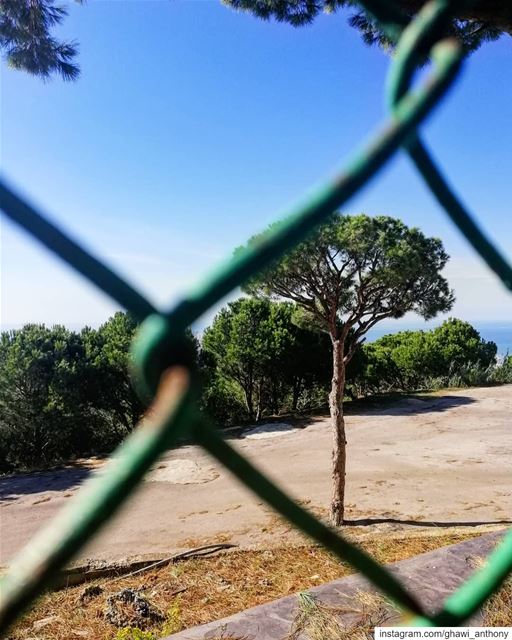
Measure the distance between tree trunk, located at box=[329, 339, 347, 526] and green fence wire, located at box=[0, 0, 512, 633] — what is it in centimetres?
566

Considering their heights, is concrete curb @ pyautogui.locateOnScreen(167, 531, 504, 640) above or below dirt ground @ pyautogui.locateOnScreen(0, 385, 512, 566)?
above

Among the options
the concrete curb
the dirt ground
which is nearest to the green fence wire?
the concrete curb

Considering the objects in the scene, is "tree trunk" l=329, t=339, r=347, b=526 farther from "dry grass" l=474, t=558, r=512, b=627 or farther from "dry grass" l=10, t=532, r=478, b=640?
"dry grass" l=474, t=558, r=512, b=627

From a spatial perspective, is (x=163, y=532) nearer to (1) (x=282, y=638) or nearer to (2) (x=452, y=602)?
(1) (x=282, y=638)

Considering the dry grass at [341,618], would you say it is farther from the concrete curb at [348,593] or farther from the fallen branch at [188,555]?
the fallen branch at [188,555]

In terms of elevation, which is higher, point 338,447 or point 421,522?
point 338,447

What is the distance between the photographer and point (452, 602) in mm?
572

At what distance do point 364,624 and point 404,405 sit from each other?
1174cm

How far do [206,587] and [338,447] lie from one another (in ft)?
8.05

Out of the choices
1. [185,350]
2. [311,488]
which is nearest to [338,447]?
[311,488]

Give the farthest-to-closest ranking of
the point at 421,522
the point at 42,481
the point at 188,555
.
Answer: the point at 42,481
the point at 421,522
the point at 188,555

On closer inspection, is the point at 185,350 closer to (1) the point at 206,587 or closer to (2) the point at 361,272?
(1) the point at 206,587

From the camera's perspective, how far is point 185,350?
0.37 metres

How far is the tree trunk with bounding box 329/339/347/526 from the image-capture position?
5961 millimetres
